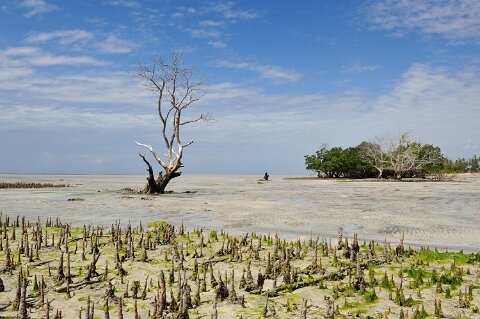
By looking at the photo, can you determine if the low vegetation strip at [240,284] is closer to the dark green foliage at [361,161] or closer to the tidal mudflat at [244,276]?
the tidal mudflat at [244,276]

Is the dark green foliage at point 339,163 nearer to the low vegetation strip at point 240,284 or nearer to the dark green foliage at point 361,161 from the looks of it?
the dark green foliage at point 361,161

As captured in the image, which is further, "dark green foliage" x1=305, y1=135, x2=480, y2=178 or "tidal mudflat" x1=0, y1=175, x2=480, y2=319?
"dark green foliage" x1=305, y1=135, x2=480, y2=178

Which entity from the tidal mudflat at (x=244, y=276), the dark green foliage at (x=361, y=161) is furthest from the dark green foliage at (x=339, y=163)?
the tidal mudflat at (x=244, y=276)

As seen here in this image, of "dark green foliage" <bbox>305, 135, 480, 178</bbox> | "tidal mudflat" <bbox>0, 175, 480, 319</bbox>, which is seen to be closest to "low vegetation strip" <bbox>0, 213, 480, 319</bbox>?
"tidal mudflat" <bbox>0, 175, 480, 319</bbox>

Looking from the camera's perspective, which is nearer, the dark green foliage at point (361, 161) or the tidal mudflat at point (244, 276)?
the tidal mudflat at point (244, 276)

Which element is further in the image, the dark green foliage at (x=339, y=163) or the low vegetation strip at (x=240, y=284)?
the dark green foliage at (x=339, y=163)

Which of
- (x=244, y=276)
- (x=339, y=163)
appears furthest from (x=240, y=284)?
(x=339, y=163)

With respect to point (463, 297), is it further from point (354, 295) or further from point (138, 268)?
point (138, 268)

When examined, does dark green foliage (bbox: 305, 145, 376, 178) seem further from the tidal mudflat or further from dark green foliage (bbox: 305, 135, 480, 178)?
the tidal mudflat

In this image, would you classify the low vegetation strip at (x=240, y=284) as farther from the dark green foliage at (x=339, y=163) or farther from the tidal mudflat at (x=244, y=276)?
the dark green foliage at (x=339, y=163)

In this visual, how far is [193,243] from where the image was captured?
35.3ft

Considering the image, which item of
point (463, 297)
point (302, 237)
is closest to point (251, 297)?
point (463, 297)

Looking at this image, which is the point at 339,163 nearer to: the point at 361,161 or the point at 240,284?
the point at 361,161

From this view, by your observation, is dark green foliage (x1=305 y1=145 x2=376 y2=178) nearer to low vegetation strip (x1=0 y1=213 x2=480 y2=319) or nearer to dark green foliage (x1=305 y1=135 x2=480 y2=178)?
dark green foliage (x1=305 y1=135 x2=480 y2=178)
